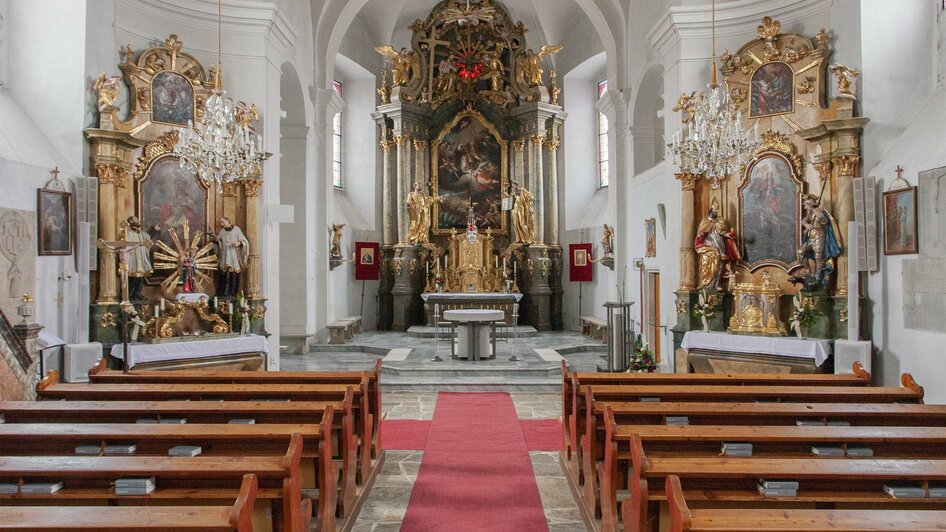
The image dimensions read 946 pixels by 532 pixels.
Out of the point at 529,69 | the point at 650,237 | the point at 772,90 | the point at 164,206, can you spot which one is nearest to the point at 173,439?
the point at 164,206

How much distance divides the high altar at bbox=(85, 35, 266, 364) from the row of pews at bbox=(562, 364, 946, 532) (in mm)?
6557

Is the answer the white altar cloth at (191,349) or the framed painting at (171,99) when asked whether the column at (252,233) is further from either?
the framed painting at (171,99)

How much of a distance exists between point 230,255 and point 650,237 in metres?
7.82

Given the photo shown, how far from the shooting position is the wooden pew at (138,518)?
8.79ft

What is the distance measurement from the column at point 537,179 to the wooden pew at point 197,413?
1455 cm

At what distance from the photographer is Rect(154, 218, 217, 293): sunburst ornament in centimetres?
1038

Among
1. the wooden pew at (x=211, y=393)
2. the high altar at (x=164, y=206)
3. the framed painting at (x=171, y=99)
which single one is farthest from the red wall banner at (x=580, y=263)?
the wooden pew at (x=211, y=393)

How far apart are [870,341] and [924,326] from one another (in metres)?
1.09

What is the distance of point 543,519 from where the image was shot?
5.23 meters

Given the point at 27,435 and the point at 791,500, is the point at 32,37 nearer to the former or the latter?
the point at 27,435

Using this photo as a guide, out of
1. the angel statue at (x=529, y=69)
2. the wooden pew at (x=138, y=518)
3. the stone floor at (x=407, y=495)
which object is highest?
the angel statue at (x=529, y=69)

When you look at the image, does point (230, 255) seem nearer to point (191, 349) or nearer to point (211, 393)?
point (191, 349)

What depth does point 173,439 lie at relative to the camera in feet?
13.4

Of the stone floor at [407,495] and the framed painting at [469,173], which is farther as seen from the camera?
the framed painting at [469,173]
